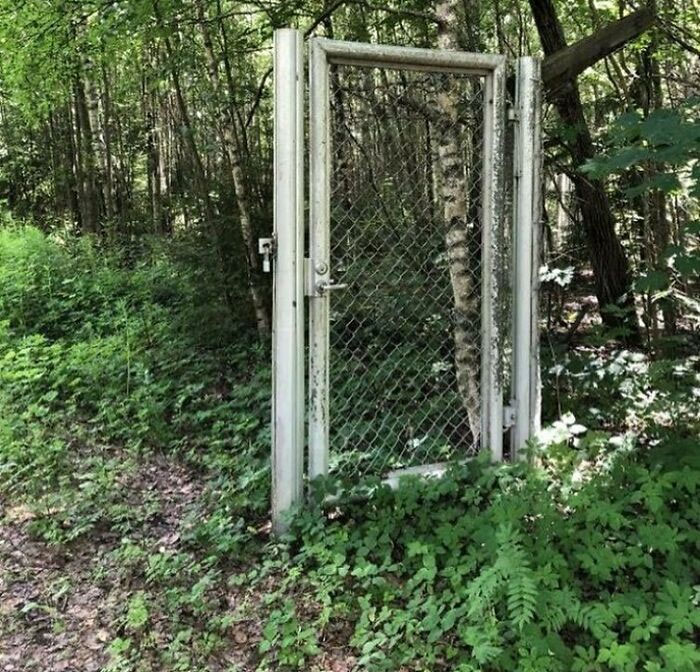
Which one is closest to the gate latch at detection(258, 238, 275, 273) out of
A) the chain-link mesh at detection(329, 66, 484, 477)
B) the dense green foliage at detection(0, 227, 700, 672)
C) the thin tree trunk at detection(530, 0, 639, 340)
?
the chain-link mesh at detection(329, 66, 484, 477)

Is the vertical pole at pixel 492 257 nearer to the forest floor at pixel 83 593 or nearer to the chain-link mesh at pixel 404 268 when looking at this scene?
the chain-link mesh at pixel 404 268

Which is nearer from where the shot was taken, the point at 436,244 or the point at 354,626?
the point at 354,626

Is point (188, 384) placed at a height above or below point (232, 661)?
above

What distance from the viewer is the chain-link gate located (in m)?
3.09

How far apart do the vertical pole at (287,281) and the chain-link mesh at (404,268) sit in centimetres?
27

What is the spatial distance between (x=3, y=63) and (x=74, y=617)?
19.6 feet

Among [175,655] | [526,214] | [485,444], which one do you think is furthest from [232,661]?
[526,214]

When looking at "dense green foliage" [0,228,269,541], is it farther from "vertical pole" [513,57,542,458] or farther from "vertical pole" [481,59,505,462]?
"vertical pole" [513,57,542,458]

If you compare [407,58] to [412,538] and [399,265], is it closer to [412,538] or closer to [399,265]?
[399,265]

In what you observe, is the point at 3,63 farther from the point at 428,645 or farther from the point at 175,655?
the point at 428,645

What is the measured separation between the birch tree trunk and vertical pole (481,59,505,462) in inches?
5.3

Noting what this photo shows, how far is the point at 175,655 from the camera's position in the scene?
2689 mm

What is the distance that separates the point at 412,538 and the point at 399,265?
1.32 metres

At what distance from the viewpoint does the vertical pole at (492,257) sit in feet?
10.9
